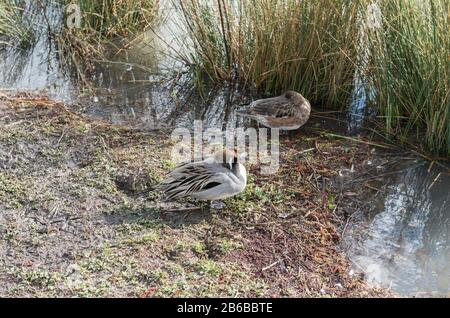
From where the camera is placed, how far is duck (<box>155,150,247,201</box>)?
4641 mm

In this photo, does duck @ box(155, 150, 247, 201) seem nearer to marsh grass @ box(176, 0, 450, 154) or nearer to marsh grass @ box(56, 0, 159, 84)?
marsh grass @ box(176, 0, 450, 154)

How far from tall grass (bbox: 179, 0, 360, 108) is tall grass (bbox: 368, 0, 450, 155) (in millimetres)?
330

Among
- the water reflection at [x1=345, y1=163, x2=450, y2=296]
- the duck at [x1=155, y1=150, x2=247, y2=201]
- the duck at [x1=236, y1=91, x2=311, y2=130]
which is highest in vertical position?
the duck at [x1=236, y1=91, x2=311, y2=130]

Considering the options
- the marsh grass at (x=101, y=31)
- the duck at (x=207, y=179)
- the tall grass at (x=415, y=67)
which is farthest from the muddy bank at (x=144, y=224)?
the marsh grass at (x=101, y=31)

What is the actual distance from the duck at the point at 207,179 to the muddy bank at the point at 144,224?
0.44 ft

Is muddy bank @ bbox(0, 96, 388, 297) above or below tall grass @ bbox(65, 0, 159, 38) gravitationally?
below

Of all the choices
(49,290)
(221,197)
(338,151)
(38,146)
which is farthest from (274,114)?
(49,290)

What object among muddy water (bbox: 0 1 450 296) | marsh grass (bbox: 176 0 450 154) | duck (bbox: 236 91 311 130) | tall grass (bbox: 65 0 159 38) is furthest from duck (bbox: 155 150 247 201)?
→ tall grass (bbox: 65 0 159 38)

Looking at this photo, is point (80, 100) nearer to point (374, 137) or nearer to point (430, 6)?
point (374, 137)

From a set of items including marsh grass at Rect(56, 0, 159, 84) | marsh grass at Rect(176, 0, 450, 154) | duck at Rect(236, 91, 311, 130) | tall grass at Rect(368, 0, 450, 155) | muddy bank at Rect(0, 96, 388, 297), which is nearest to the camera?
muddy bank at Rect(0, 96, 388, 297)

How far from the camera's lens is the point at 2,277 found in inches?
155

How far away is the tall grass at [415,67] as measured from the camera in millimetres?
5344

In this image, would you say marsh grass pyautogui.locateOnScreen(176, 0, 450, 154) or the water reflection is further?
marsh grass pyautogui.locateOnScreen(176, 0, 450, 154)

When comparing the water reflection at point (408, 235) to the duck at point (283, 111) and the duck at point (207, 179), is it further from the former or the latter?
the duck at point (283, 111)
